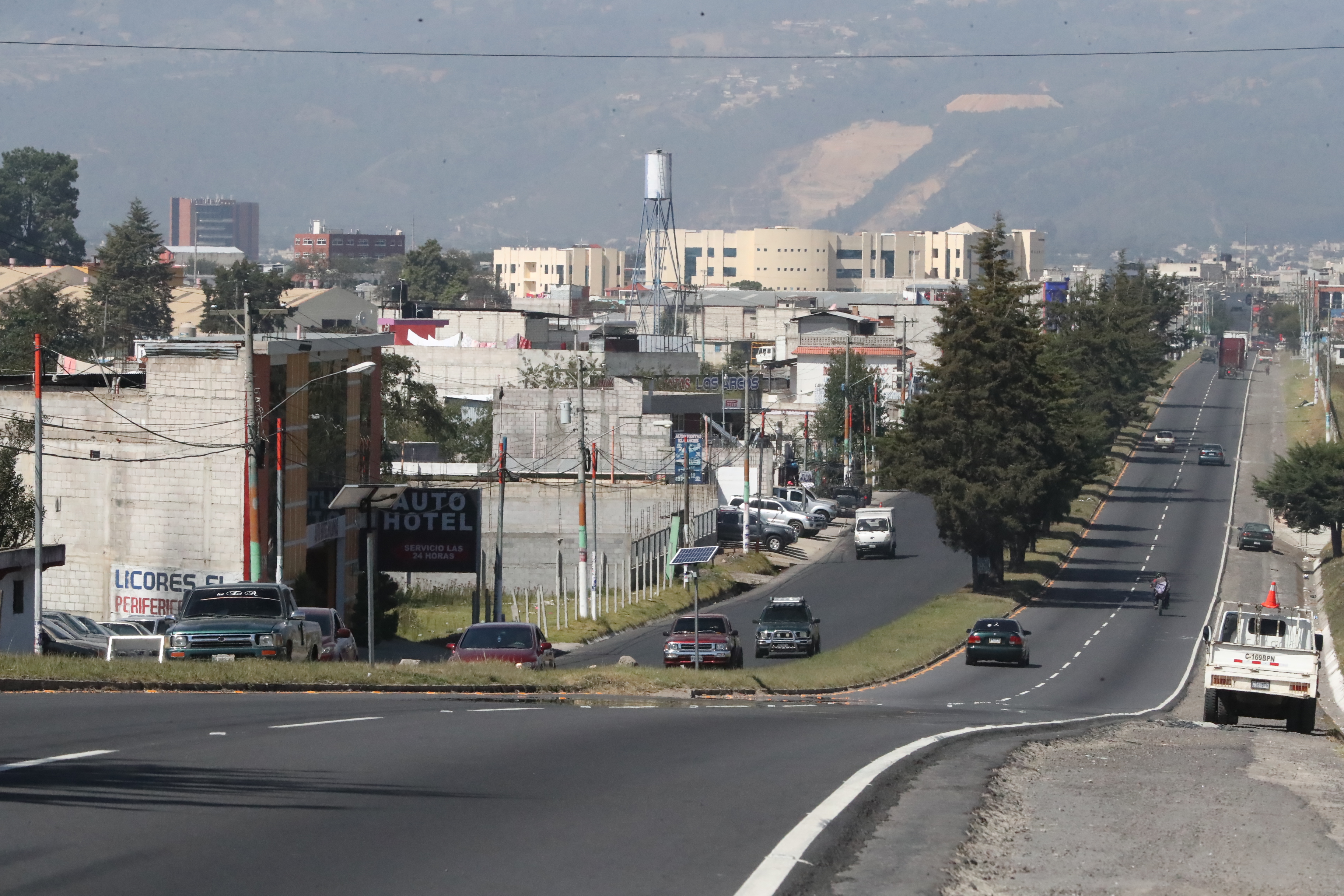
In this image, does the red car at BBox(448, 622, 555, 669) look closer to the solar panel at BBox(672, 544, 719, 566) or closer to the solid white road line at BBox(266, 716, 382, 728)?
the solar panel at BBox(672, 544, 719, 566)

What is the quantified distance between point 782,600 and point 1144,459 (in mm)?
77063

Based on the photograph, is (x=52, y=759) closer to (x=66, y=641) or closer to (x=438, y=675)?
(x=438, y=675)

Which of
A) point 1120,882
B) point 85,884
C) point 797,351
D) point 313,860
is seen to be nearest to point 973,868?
point 1120,882

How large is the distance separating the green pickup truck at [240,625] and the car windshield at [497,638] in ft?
14.6

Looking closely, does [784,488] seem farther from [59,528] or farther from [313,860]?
[313,860]

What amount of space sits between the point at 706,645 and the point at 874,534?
33965 mm

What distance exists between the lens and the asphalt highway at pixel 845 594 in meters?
44.6

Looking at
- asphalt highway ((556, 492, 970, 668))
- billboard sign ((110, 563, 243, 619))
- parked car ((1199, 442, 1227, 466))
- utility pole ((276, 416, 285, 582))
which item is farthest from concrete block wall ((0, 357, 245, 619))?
parked car ((1199, 442, 1227, 466))

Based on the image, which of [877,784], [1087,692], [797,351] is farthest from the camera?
[797,351]

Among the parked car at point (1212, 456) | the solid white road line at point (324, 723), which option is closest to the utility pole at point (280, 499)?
the solid white road line at point (324, 723)

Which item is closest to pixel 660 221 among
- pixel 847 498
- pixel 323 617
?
pixel 847 498

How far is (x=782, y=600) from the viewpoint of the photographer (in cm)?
4334

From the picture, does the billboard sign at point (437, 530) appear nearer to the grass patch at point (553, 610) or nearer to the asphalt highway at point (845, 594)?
the grass patch at point (553, 610)

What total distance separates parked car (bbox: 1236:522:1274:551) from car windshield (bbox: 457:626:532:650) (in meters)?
56.2
